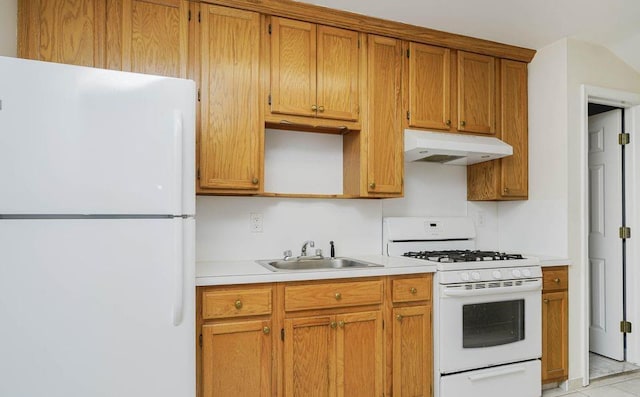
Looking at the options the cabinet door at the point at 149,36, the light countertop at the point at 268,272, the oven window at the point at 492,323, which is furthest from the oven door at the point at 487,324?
the cabinet door at the point at 149,36

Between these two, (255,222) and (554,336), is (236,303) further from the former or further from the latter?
(554,336)

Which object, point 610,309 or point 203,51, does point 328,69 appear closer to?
point 203,51

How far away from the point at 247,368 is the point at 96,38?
6.21 ft

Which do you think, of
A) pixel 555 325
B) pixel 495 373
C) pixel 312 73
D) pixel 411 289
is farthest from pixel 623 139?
pixel 312 73

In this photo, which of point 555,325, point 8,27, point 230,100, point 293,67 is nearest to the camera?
point 8,27

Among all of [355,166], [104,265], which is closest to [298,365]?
[104,265]

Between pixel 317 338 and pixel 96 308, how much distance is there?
110 cm

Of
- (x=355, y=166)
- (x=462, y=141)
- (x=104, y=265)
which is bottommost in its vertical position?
(x=104, y=265)

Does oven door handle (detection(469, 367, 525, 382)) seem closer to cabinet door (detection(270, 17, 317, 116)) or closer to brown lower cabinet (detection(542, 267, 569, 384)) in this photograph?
brown lower cabinet (detection(542, 267, 569, 384))

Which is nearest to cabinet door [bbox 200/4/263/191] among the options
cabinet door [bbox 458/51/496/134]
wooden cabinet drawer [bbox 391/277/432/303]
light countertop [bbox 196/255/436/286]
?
light countertop [bbox 196/255/436/286]

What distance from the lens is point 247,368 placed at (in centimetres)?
195

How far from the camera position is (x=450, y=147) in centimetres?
256

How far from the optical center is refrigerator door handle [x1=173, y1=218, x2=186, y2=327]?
1.59 metres

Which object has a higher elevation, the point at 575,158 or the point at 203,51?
the point at 203,51
